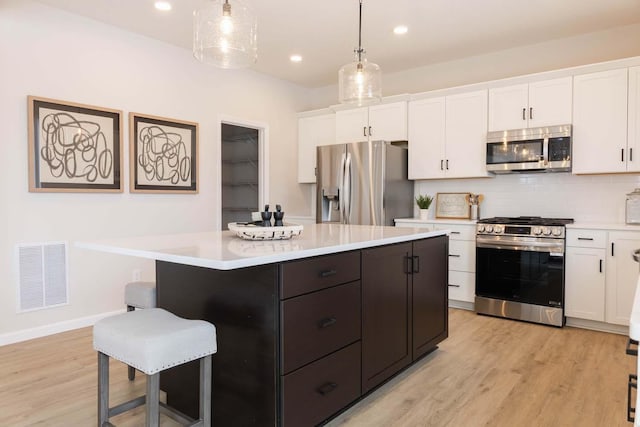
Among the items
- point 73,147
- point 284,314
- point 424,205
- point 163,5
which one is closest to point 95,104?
point 73,147

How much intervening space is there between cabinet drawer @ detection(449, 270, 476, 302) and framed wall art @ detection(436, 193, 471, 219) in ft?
2.44

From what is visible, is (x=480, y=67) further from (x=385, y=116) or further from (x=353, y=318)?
(x=353, y=318)

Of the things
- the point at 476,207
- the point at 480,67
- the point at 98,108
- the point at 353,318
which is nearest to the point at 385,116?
the point at 480,67

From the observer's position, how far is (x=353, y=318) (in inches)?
85.8

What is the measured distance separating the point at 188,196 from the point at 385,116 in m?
2.43

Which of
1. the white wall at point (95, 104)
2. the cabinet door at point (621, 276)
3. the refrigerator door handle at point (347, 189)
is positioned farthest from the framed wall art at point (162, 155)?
the cabinet door at point (621, 276)

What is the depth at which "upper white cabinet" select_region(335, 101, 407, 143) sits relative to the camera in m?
4.88

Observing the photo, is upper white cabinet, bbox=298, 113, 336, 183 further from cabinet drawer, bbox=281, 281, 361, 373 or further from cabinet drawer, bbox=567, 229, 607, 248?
cabinet drawer, bbox=281, 281, 361, 373

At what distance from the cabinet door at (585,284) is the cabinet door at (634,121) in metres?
0.80

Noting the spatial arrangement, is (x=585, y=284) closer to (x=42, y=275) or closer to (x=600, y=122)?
(x=600, y=122)

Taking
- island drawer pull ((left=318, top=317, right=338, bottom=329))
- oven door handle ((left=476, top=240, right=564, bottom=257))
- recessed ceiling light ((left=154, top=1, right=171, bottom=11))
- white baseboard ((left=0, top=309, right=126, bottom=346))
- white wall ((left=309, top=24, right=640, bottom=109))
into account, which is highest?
recessed ceiling light ((left=154, top=1, right=171, bottom=11))

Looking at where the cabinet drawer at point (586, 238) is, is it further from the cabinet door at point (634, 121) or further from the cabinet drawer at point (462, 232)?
the cabinet drawer at point (462, 232)

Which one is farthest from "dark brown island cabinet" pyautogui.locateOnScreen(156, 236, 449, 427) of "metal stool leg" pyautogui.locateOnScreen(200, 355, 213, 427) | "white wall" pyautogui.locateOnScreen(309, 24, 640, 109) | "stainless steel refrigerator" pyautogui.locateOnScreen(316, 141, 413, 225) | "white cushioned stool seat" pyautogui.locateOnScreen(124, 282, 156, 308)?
"white wall" pyautogui.locateOnScreen(309, 24, 640, 109)

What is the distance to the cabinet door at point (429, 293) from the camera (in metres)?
2.77
